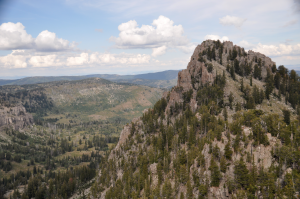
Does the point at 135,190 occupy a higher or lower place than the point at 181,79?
lower

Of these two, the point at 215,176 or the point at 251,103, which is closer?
the point at 215,176

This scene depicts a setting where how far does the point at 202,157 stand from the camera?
89.2 meters

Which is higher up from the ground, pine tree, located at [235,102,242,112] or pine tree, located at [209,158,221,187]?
pine tree, located at [235,102,242,112]

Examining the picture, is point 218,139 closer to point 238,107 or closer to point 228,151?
point 228,151

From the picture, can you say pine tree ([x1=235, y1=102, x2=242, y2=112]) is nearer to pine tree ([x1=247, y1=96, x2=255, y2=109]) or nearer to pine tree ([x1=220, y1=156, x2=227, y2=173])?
pine tree ([x1=247, y1=96, x2=255, y2=109])

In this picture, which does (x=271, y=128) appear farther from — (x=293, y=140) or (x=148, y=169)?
(x=148, y=169)

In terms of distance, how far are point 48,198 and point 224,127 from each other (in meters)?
213

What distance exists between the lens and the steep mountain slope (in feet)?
233

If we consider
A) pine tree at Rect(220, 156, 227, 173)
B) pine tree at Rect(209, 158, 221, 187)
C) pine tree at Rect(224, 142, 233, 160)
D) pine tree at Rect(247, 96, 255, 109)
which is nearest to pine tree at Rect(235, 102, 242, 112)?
pine tree at Rect(247, 96, 255, 109)

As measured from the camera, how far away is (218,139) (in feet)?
297

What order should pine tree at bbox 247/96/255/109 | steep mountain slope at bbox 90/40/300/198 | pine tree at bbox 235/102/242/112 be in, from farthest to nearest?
pine tree at bbox 247/96/255/109
pine tree at bbox 235/102/242/112
steep mountain slope at bbox 90/40/300/198

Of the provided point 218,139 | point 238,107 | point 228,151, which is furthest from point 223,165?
point 238,107

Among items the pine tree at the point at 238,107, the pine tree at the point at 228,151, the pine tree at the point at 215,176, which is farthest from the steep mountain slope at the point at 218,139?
the pine tree at the point at 238,107

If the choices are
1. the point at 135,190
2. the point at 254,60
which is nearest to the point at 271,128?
the point at 135,190
